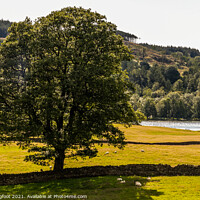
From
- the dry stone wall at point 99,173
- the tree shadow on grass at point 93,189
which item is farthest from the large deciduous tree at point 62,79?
the tree shadow on grass at point 93,189

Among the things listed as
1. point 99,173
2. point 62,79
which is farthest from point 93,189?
point 62,79

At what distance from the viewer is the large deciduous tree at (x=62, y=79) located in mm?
24141

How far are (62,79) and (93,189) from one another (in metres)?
10.8

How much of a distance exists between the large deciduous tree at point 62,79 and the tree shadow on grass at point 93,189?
3002 mm

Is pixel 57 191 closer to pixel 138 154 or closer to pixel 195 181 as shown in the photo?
pixel 195 181

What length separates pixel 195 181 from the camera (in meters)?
25.1

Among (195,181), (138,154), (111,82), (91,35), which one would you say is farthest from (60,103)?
(138,154)

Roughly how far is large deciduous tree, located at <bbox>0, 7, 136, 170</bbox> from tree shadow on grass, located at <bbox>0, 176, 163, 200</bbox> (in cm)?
300

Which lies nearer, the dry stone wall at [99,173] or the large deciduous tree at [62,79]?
the large deciduous tree at [62,79]

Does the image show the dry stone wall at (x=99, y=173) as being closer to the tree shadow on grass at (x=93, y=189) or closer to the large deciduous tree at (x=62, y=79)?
the tree shadow on grass at (x=93, y=189)

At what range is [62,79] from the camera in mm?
25641

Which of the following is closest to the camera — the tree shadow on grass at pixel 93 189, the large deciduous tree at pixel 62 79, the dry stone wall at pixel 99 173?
the tree shadow on grass at pixel 93 189

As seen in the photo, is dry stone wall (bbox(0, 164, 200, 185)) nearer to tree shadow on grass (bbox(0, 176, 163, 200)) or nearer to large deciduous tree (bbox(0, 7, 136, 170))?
tree shadow on grass (bbox(0, 176, 163, 200))

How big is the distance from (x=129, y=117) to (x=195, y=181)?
888 centimetres
